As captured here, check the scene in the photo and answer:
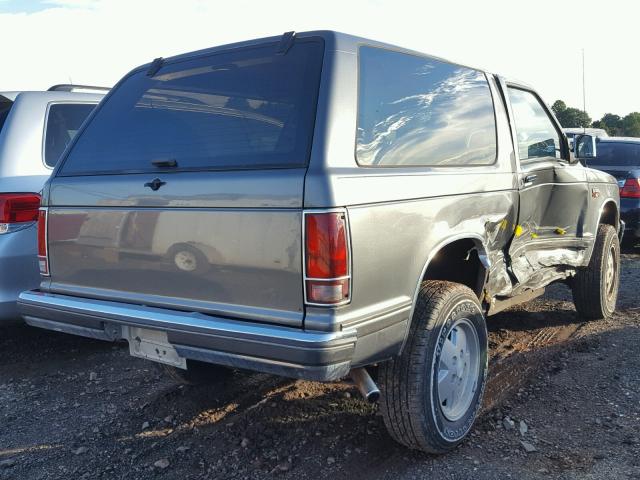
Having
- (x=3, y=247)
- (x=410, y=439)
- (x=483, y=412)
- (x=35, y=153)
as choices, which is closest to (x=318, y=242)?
(x=410, y=439)

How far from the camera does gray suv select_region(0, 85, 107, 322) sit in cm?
419

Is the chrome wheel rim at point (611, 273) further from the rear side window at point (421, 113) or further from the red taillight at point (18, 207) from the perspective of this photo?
the red taillight at point (18, 207)

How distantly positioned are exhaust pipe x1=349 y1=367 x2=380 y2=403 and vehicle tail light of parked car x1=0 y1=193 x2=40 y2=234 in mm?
2569

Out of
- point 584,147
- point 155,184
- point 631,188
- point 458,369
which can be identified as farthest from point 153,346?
point 631,188

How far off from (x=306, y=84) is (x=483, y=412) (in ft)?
7.11

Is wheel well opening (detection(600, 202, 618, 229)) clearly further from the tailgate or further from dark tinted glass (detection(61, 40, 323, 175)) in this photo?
the tailgate

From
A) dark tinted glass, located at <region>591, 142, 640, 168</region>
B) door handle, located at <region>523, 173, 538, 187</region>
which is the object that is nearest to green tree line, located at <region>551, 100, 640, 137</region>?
dark tinted glass, located at <region>591, 142, 640, 168</region>

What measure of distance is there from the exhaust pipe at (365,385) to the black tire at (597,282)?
9.70 ft

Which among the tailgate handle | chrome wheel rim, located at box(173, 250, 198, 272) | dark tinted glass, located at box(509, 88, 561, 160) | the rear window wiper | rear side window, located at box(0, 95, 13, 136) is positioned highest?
rear side window, located at box(0, 95, 13, 136)

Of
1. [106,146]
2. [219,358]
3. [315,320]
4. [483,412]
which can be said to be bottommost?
[483,412]

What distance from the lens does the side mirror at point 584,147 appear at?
16.4 feet

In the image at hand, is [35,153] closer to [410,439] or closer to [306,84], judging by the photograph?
[306,84]

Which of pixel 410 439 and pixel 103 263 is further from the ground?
pixel 103 263

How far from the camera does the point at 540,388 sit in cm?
404
